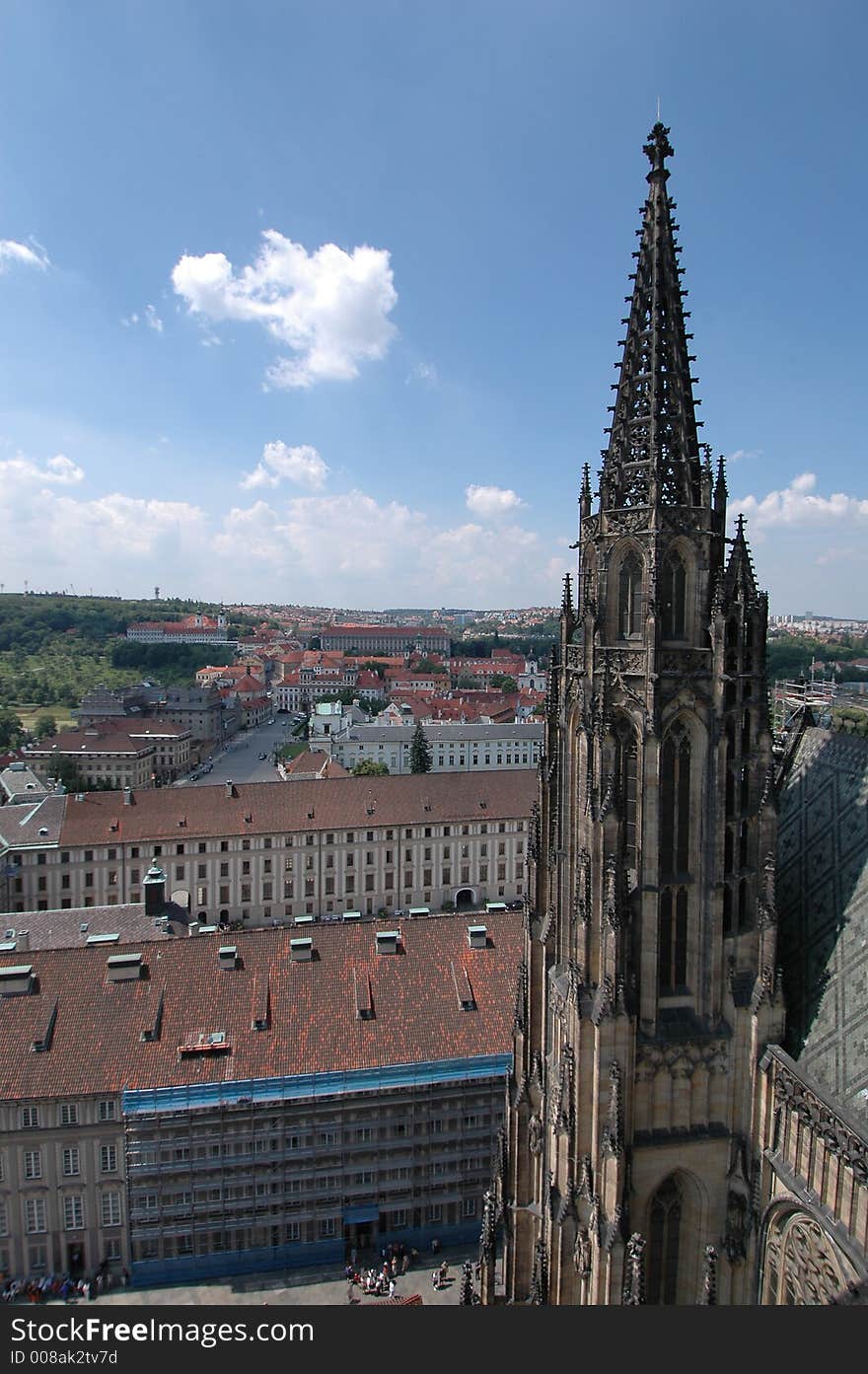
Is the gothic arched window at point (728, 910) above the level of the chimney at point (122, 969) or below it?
above

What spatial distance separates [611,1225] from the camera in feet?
59.5

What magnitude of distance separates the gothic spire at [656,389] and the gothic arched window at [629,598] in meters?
1.49

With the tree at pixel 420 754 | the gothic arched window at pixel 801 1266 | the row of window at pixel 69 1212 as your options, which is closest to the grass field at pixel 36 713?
the tree at pixel 420 754

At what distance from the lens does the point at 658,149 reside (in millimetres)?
19922

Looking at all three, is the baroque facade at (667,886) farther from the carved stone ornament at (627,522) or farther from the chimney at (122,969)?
the chimney at (122,969)

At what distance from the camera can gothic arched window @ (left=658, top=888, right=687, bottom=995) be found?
19.6 meters

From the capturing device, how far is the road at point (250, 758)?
409 feet

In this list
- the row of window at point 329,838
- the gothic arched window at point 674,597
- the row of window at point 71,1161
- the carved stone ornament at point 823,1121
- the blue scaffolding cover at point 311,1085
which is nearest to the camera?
the carved stone ornament at point 823,1121

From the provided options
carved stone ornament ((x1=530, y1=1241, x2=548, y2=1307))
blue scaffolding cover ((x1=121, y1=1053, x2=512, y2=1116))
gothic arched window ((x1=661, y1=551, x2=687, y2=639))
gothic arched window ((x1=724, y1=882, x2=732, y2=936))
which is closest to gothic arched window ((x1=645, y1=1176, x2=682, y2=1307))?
carved stone ornament ((x1=530, y1=1241, x2=548, y2=1307))

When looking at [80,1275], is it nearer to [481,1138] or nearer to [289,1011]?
[289,1011]

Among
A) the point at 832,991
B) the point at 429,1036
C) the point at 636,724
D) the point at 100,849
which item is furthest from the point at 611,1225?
the point at 100,849

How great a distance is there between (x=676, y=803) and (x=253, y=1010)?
23235 millimetres

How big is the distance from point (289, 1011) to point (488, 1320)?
81.1 feet

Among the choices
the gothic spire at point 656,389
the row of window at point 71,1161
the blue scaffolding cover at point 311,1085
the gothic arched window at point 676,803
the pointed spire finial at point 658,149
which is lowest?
the row of window at point 71,1161
